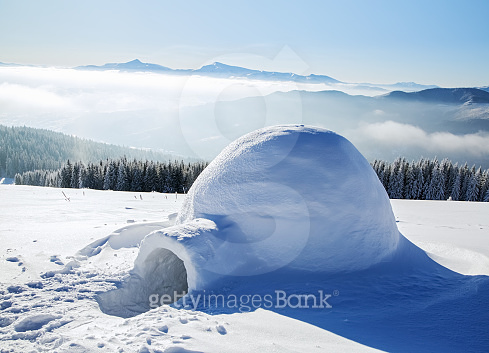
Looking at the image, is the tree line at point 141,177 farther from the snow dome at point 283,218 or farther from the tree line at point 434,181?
the snow dome at point 283,218

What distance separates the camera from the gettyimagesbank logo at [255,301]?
4.69m

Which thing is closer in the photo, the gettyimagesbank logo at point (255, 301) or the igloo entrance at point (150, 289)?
→ the gettyimagesbank logo at point (255, 301)

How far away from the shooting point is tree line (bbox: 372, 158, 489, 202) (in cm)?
4606

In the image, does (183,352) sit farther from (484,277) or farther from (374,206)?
(484,277)

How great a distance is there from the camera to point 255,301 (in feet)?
16.0

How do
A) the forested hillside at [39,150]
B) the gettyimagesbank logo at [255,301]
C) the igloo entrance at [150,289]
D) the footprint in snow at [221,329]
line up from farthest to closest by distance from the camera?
the forested hillside at [39,150] → the igloo entrance at [150,289] → the gettyimagesbank logo at [255,301] → the footprint in snow at [221,329]

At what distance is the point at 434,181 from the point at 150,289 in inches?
1963

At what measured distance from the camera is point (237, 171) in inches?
246

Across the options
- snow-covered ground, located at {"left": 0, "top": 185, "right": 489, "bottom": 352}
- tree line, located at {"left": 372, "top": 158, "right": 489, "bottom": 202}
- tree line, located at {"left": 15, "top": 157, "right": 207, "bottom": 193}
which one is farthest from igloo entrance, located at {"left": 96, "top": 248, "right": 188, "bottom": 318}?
tree line, located at {"left": 372, "top": 158, "right": 489, "bottom": 202}

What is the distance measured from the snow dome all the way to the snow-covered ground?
0.72 meters

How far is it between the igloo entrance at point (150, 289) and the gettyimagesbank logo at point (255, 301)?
4.84 ft

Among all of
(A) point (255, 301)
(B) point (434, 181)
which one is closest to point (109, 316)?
(A) point (255, 301)

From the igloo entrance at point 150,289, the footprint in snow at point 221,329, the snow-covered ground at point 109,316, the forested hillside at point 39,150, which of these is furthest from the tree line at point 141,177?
the forested hillside at point 39,150

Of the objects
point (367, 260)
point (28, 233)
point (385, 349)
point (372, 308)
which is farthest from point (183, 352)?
point (28, 233)
